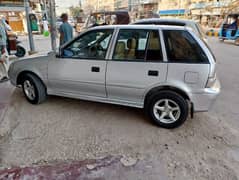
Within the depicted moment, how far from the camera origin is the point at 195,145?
285cm

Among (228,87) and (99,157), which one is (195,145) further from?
(228,87)

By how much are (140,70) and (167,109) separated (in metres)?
0.76

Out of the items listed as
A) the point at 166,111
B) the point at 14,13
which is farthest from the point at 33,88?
the point at 14,13

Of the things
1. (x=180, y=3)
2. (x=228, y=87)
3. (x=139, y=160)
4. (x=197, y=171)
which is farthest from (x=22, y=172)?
(x=180, y=3)

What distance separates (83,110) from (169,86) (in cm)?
173

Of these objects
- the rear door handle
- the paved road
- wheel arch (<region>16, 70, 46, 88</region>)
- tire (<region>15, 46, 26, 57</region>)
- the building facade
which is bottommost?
the paved road

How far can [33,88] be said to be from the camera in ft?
13.1

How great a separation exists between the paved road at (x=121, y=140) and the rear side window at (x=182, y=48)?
1.14 meters

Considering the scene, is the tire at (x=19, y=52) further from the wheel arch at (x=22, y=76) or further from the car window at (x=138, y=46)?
the car window at (x=138, y=46)

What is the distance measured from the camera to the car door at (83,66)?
3414 millimetres

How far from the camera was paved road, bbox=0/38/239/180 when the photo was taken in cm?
243

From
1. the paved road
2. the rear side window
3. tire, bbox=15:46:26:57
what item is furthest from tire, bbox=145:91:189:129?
tire, bbox=15:46:26:57

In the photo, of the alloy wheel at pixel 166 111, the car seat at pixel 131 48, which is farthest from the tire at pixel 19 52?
the alloy wheel at pixel 166 111

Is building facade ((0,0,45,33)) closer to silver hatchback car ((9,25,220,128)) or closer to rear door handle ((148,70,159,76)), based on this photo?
silver hatchback car ((9,25,220,128))
